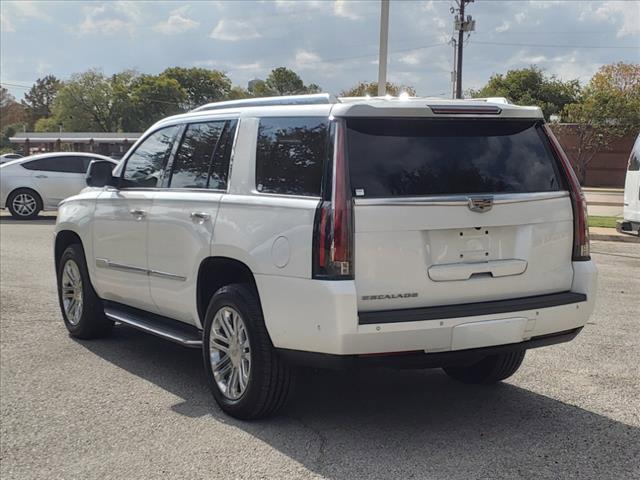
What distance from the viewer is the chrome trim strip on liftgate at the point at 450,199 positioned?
12.5 feet

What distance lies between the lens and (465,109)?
4.13 m

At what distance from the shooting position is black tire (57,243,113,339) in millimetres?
6262

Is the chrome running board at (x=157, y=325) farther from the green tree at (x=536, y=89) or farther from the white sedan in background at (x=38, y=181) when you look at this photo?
the green tree at (x=536, y=89)

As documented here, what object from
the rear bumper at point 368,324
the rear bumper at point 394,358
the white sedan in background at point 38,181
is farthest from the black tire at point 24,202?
the rear bumper at point 394,358

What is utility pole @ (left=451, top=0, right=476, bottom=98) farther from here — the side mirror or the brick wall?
the side mirror

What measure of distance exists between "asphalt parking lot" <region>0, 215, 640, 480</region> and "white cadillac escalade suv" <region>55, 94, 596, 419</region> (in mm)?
353

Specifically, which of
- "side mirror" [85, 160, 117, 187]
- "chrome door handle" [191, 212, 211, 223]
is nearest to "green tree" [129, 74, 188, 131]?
"side mirror" [85, 160, 117, 187]

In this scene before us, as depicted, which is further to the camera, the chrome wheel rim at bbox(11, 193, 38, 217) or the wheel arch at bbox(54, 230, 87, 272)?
the chrome wheel rim at bbox(11, 193, 38, 217)

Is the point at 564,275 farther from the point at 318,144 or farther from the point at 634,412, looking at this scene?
the point at 318,144

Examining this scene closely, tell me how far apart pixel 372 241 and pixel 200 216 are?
1.40 metres

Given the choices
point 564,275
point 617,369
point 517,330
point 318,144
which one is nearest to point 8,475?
point 318,144

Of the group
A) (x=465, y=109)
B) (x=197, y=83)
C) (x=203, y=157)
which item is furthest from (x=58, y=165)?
(x=197, y=83)

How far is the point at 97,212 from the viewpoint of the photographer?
5.98 metres

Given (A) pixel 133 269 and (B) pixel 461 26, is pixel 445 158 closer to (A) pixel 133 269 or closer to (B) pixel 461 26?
(A) pixel 133 269
